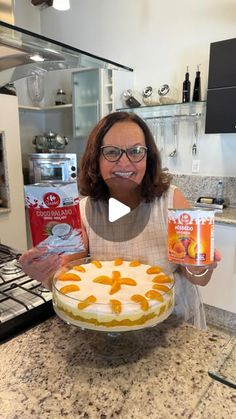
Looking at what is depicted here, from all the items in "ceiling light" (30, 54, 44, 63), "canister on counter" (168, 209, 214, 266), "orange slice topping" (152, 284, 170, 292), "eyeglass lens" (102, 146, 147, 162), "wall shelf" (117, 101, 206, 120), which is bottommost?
"orange slice topping" (152, 284, 170, 292)

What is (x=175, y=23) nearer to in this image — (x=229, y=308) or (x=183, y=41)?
(x=183, y=41)

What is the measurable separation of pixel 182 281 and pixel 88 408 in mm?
557

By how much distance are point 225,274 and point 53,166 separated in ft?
5.93

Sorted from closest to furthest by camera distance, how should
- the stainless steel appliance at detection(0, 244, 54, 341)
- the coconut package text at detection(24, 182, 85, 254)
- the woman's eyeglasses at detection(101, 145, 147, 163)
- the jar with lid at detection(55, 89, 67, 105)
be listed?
the coconut package text at detection(24, 182, 85, 254), the stainless steel appliance at detection(0, 244, 54, 341), the woman's eyeglasses at detection(101, 145, 147, 163), the jar with lid at detection(55, 89, 67, 105)

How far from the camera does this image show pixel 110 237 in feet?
3.49

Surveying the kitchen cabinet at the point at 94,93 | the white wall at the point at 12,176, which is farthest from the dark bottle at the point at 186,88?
the white wall at the point at 12,176

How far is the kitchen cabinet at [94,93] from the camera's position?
9.01ft

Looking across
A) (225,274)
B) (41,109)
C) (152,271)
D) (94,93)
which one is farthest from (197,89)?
(152,271)

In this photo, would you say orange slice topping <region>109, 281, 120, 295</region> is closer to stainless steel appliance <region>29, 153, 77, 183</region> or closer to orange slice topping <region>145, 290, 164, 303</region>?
orange slice topping <region>145, 290, 164, 303</region>

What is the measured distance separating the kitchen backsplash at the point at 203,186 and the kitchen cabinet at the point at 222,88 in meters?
0.49

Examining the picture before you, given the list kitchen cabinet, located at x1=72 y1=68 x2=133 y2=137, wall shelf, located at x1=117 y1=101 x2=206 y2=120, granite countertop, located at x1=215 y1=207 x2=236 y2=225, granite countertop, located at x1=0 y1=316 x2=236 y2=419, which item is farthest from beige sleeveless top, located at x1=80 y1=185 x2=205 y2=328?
kitchen cabinet, located at x1=72 y1=68 x2=133 y2=137

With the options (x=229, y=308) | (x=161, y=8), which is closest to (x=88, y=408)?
(x=229, y=308)

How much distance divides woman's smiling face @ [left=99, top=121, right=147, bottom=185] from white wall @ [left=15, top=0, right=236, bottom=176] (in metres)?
1.64

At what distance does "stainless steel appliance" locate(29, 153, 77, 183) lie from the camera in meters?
2.87
